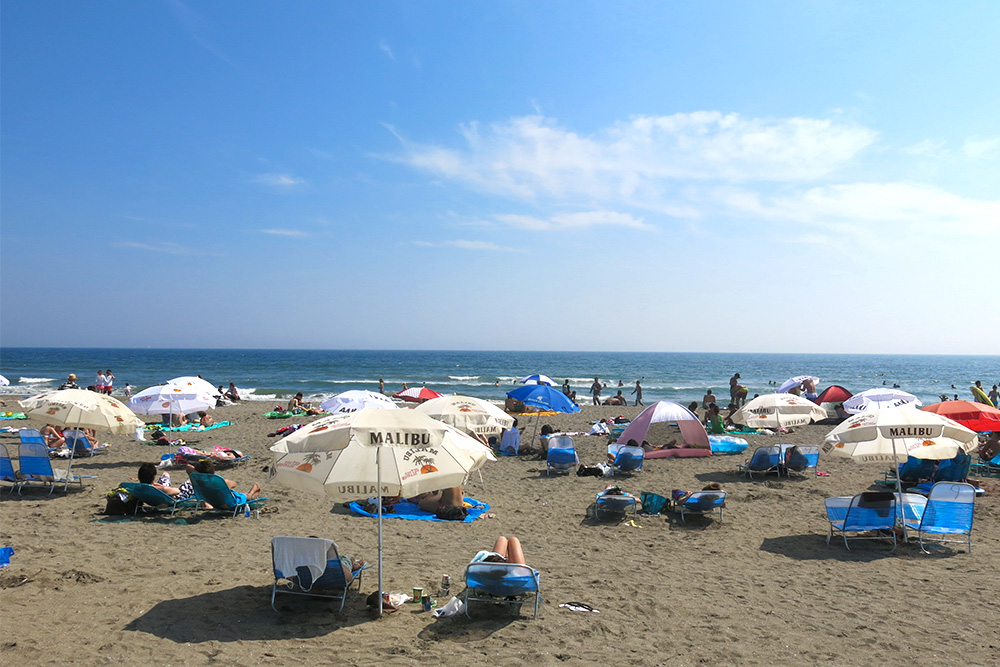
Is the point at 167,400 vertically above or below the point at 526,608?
above

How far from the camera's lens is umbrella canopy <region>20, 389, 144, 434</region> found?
919 cm

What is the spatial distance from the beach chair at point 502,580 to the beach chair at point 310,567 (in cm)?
118

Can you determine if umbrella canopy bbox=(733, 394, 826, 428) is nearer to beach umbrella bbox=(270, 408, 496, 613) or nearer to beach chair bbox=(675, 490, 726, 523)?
beach chair bbox=(675, 490, 726, 523)

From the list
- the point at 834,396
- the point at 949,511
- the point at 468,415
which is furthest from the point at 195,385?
the point at 834,396

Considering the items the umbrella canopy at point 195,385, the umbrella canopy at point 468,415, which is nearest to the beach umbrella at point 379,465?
the umbrella canopy at point 468,415

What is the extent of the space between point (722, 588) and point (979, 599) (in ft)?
8.04

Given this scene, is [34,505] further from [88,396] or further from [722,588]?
[722,588]

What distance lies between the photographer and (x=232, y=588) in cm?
586

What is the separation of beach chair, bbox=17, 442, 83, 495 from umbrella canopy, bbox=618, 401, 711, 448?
1138 cm

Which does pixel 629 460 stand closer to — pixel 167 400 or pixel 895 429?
pixel 895 429

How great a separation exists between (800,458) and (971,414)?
3261 millimetres

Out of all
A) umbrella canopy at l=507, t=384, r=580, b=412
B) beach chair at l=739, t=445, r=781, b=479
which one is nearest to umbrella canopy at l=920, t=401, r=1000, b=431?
beach chair at l=739, t=445, r=781, b=479

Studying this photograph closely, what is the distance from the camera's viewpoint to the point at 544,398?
14.4 metres

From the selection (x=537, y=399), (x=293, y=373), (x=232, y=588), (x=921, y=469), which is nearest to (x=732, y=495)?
(x=921, y=469)
